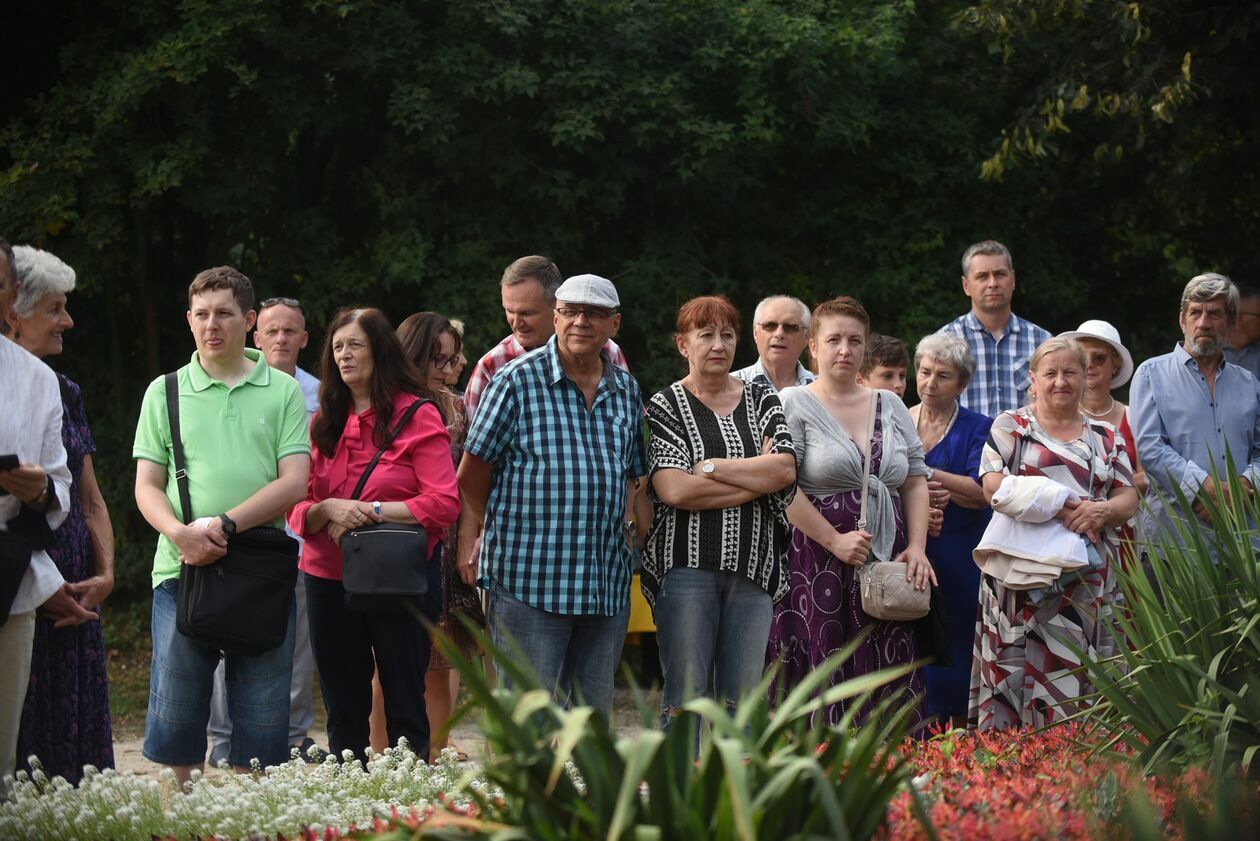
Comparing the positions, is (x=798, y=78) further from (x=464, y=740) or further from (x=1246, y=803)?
(x=1246, y=803)

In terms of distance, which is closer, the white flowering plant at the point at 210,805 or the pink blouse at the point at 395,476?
the white flowering plant at the point at 210,805

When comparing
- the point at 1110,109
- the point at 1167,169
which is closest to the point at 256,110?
the point at 1110,109

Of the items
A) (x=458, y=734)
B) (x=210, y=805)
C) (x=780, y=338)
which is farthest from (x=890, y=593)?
(x=458, y=734)

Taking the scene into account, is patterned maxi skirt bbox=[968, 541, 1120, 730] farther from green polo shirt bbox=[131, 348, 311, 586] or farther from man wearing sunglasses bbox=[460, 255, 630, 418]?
green polo shirt bbox=[131, 348, 311, 586]

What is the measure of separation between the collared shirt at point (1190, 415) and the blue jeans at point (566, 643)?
2.85 meters

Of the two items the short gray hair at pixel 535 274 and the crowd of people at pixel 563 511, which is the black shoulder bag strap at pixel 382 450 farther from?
the short gray hair at pixel 535 274

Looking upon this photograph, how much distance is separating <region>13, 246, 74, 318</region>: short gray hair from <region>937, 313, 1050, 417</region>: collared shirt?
4.46 meters

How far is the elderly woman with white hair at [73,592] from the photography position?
5.15 meters

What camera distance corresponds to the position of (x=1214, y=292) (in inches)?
287

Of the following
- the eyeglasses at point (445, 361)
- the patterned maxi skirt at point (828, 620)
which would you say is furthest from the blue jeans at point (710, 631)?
the eyeglasses at point (445, 361)

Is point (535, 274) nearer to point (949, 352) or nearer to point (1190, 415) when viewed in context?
point (949, 352)

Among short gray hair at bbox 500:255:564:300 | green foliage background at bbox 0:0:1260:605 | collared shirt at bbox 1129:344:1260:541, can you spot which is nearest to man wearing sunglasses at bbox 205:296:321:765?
short gray hair at bbox 500:255:564:300

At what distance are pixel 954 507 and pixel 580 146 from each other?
5.13 meters

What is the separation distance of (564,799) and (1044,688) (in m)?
3.86
